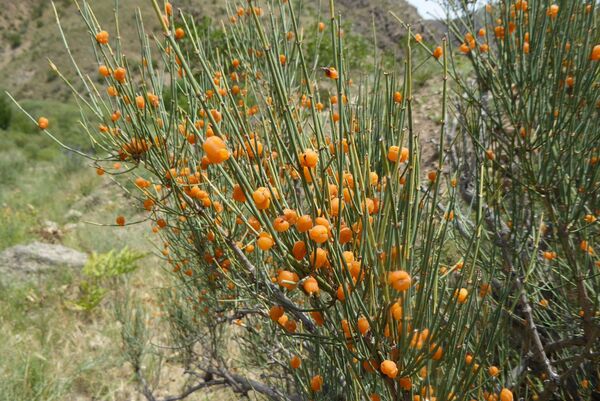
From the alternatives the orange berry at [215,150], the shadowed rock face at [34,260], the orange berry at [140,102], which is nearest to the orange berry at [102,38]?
the orange berry at [140,102]

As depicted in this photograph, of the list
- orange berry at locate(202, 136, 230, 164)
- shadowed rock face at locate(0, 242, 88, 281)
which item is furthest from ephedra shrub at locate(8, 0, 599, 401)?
shadowed rock face at locate(0, 242, 88, 281)

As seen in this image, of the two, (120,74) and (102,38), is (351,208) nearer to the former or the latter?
(120,74)

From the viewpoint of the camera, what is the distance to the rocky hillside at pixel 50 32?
23.9m

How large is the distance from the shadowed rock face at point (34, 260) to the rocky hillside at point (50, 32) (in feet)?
52.8

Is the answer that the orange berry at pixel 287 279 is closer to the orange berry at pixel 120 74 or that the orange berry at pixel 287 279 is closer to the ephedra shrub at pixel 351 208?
the ephedra shrub at pixel 351 208

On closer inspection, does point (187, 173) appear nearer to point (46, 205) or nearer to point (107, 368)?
point (107, 368)

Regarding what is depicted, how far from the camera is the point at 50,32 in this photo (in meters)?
34.9

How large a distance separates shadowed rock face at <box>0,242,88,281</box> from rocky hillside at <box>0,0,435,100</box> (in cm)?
1608

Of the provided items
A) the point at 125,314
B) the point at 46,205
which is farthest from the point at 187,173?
the point at 46,205

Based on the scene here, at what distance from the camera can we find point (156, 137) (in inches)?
Answer: 61.8

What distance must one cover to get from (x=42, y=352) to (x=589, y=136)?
190 inches

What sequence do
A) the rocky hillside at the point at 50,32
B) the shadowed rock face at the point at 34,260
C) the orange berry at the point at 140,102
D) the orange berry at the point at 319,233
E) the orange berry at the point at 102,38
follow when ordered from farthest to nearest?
the rocky hillside at the point at 50,32 < the shadowed rock face at the point at 34,260 < the orange berry at the point at 140,102 < the orange berry at the point at 102,38 < the orange berry at the point at 319,233

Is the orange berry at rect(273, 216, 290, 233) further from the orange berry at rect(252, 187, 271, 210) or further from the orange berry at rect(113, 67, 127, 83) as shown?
the orange berry at rect(113, 67, 127, 83)

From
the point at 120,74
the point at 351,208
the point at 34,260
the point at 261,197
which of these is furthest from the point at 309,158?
the point at 34,260
